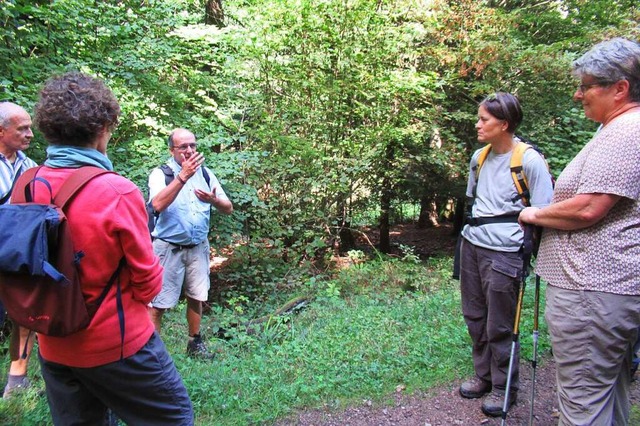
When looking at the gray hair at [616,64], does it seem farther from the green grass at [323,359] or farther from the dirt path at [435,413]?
the green grass at [323,359]

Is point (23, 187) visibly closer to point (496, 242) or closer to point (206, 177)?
point (206, 177)

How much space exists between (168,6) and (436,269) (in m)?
6.20

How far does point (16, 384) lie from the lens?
9.71 feet

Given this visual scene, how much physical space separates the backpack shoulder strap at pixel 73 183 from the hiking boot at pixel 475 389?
2.90 meters

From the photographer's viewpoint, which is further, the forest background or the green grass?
the forest background

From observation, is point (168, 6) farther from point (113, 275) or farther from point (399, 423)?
point (399, 423)

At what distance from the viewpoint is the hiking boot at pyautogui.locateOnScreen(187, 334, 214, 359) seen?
12.8ft

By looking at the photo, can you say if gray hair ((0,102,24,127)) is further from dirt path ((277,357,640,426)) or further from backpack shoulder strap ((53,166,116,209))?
dirt path ((277,357,640,426))

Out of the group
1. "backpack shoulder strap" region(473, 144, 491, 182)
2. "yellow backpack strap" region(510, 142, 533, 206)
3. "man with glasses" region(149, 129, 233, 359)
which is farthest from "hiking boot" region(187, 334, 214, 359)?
"yellow backpack strap" region(510, 142, 533, 206)

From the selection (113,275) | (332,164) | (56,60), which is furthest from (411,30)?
(113,275)

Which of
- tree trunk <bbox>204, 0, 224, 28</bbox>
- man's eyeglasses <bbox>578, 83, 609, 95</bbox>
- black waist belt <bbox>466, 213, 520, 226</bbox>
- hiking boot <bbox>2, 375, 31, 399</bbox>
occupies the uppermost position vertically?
tree trunk <bbox>204, 0, 224, 28</bbox>

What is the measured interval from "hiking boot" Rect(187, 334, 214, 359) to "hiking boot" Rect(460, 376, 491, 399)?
228 centimetres

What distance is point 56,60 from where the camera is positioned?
5.03 metres

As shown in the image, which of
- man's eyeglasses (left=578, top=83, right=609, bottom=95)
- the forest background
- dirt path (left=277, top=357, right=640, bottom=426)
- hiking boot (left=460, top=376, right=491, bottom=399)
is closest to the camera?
man's eyeglasses (left=578, top=83, right=609, bottom=95)
